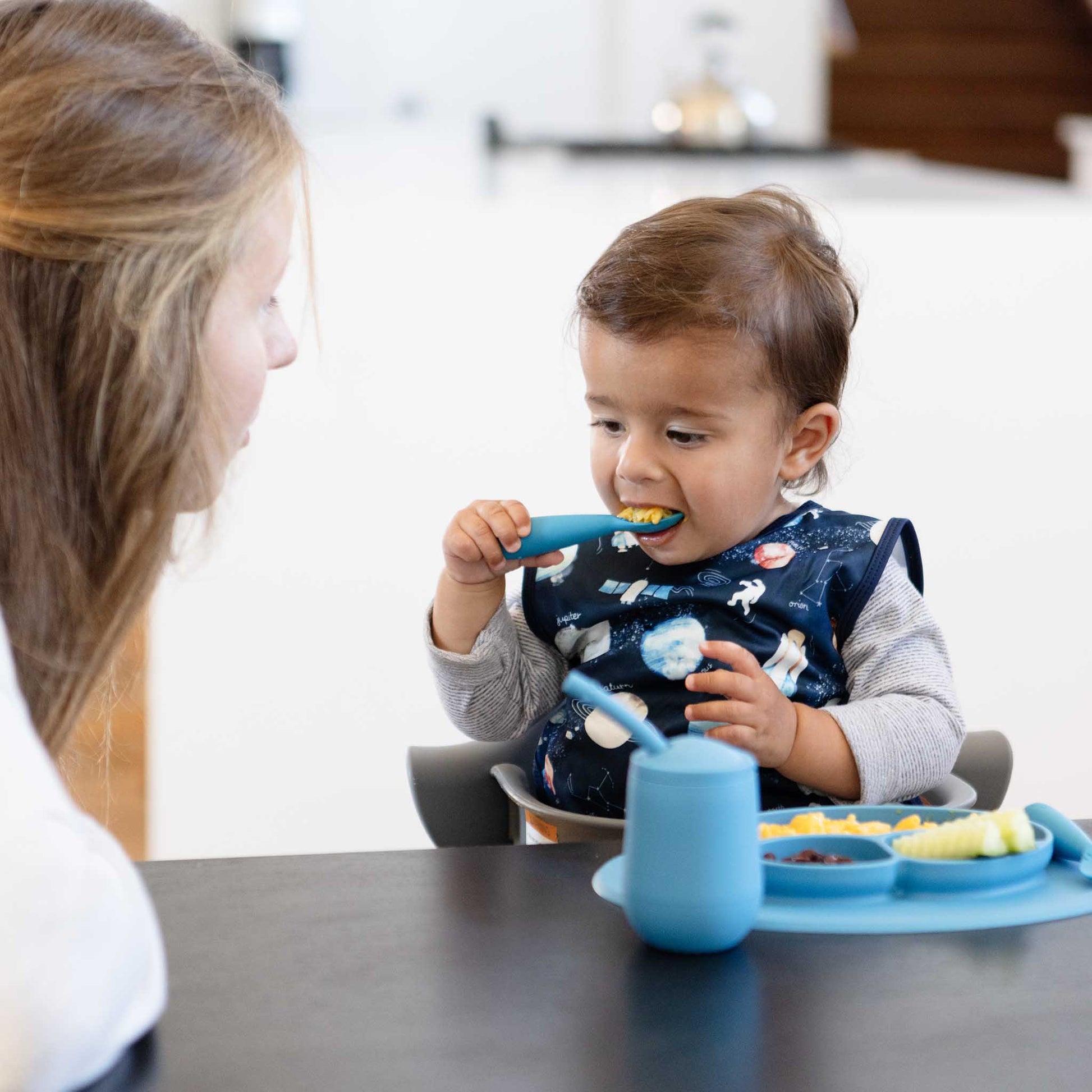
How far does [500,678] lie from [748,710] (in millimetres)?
344

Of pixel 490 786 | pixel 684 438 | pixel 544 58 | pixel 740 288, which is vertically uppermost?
pixel 544 58

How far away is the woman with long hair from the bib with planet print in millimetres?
529

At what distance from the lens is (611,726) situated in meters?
1.25

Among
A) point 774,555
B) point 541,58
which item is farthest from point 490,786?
point 541,58

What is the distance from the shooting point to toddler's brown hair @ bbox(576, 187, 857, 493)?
1233 millimetres

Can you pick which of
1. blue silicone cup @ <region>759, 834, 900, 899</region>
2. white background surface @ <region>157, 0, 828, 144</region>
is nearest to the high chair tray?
blue silicone cup @ <region>759, 834, 900, 899</region>

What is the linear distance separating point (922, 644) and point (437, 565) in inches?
42.0

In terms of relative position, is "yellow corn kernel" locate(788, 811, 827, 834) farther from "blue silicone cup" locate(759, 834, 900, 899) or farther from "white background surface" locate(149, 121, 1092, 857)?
"white background surface" locate(149, 121, 1092, 857)

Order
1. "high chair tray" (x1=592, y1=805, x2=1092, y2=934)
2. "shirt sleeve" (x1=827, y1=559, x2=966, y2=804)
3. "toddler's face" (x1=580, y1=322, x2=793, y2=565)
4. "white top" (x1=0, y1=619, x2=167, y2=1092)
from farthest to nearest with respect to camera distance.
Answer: "toddler's face" (x1=580, y1=322, x2=793, y2=565) < "shirt sleeve" (x1=827, y1=559, x2=966, y2=804) < "high chair tray" (x1=592, y1=805, x2=1092, y2=934) < "white top" (x1=0, y1=619, x2=167, y2=1092)

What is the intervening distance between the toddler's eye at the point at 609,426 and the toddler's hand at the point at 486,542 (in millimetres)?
122

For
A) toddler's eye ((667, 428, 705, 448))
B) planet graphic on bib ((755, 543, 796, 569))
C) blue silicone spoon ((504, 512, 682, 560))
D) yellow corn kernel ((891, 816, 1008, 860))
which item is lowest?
yellow corn kernel ((891, 816, 1008, 860))

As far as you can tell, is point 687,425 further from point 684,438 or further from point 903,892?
point 903,892

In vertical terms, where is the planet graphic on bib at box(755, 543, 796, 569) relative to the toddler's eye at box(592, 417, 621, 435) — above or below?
below

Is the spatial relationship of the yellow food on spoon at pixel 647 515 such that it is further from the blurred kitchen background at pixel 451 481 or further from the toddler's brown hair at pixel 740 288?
the blurred kitchen background at pixel 451 481
